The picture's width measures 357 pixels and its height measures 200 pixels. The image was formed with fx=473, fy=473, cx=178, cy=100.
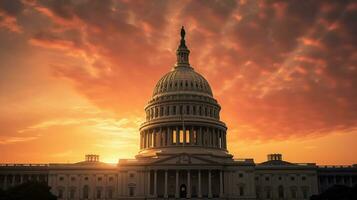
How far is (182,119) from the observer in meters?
139

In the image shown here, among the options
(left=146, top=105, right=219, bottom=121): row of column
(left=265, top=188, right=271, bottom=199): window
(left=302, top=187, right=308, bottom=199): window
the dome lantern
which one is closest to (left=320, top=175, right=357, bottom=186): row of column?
(left=302, top=187, right=308, bottom=199): window

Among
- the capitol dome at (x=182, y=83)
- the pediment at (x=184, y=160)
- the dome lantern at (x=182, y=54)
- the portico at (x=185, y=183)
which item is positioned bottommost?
the portico at (x=185, y=183)

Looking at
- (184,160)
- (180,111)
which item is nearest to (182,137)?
(180,111)

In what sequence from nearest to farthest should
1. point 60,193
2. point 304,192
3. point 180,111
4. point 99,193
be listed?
point 99,193 < point 60,193 < point 304,192 < point 180,111

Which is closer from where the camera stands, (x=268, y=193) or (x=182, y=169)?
(x=182, y=169)

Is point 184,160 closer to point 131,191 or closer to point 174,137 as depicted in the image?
point 174,137

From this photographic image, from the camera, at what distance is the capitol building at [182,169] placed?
124 m

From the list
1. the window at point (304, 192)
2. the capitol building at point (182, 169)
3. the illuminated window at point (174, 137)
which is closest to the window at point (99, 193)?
the capitol building at point (182, 169)

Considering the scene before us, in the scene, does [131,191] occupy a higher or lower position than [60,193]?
higher

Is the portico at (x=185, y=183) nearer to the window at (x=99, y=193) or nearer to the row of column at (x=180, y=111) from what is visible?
the window at (x=99, y=193)

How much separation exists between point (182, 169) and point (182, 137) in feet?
56.0

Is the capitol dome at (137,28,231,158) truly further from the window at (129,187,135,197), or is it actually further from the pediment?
the window at (129,187,135,197)

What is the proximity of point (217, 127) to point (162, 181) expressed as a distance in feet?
87.3

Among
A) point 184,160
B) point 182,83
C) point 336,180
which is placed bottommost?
point 336,180
